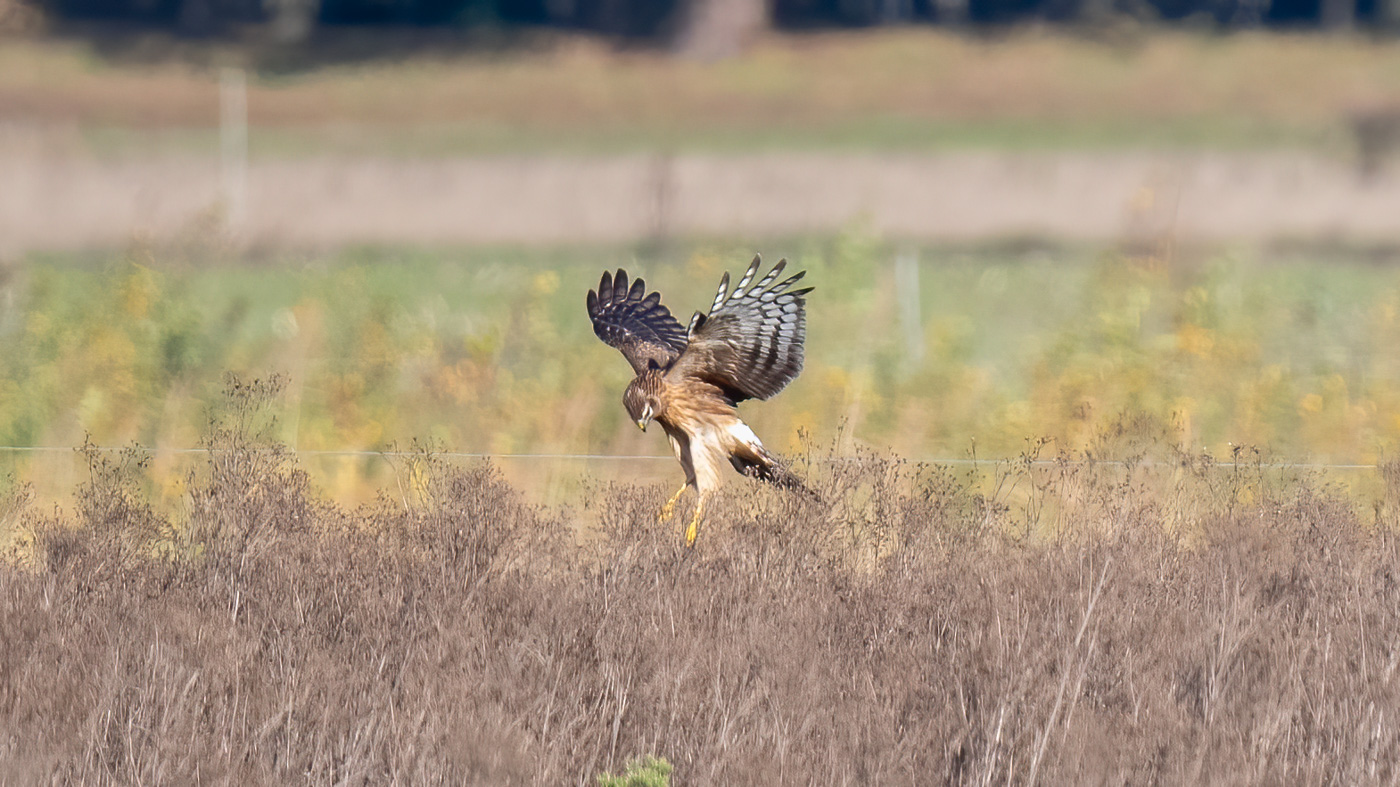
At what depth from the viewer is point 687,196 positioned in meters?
25.0

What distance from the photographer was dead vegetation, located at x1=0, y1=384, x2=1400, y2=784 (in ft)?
15.2

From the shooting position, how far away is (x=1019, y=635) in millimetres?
5168

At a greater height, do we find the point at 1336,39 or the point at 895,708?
the point at 1336,39

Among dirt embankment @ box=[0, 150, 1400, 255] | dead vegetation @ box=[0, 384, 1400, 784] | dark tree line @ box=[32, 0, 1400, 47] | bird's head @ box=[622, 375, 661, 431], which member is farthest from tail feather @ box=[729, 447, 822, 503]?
dark tree line @ box=[32, 0, 1400, 47]

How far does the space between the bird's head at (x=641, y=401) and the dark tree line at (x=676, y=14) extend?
15.4 meters

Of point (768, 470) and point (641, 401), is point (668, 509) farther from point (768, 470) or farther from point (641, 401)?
point (641, 401)

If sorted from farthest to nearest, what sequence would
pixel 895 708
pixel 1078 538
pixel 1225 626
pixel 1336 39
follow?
pixel 1336 39 < pixel 1078 538 < pixel 1225 626 < pixel 895 708

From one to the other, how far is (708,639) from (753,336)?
6.34ft

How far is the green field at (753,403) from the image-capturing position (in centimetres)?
1109

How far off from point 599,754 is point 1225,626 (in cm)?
205

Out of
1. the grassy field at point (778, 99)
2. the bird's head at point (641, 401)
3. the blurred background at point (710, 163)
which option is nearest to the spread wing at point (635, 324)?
the bird's head at point (641, 401)

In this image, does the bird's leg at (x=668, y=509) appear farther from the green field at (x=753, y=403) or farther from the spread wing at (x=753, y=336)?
the green field at (x=753, y=403)

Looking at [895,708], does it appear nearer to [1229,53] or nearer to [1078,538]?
[1078,538]

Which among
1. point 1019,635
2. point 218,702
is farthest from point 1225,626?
point 218,702
